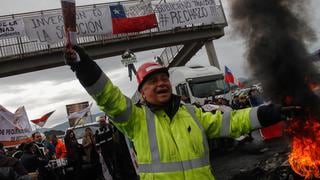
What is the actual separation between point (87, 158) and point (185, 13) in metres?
11.8

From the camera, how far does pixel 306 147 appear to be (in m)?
5.39

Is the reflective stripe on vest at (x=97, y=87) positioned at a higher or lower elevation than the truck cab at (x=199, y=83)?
lower

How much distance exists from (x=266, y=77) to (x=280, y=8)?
85 cm

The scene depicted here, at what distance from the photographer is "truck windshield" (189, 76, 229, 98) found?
2059 centimetres

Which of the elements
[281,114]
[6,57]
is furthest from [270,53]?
[6,57]

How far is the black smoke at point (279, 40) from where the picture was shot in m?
5.30

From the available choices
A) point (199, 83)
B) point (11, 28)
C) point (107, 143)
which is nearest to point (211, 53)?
point (199, 83)

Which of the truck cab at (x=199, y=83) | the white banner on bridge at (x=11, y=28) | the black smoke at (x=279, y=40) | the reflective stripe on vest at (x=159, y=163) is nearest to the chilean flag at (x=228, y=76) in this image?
the truck cab at (x=199, y=83)

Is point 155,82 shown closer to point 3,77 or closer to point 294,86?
point 294,86

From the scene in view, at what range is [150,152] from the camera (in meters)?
3.44

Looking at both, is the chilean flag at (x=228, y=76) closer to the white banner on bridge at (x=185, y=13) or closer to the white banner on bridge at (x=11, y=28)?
the white banner on bridge at (x=185, y=13)

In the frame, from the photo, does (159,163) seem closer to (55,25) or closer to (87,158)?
(87,158)

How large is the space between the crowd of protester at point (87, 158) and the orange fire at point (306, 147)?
5427 millimetres

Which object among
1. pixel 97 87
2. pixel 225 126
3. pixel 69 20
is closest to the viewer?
pixel 69 20
